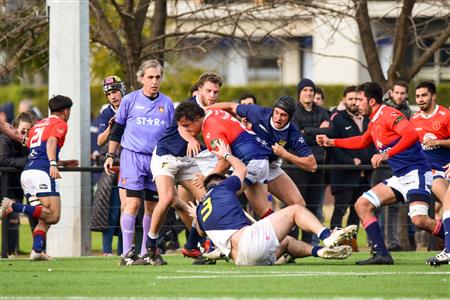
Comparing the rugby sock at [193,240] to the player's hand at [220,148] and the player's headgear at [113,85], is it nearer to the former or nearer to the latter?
the player's hand at [220,148]

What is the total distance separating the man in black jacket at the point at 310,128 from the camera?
18.2m

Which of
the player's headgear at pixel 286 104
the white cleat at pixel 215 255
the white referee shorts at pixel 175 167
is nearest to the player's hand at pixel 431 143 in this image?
the player's headgear at pixel 286 104

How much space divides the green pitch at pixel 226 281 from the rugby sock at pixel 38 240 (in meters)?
1.19

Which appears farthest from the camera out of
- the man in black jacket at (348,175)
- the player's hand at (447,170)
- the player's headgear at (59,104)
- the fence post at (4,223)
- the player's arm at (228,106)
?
the man in black jacket at (348,175)

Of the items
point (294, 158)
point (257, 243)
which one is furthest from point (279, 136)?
point (257, 243)

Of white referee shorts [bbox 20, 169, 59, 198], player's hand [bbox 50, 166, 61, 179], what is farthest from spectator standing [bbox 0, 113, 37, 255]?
player's hand [bbox 50, 166, 61, 179]

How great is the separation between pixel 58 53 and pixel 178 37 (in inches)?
124

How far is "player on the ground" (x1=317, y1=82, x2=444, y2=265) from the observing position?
14.2m

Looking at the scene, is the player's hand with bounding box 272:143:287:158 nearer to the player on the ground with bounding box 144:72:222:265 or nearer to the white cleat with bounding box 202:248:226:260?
the player on the ground with bounding box 144:72:222:265

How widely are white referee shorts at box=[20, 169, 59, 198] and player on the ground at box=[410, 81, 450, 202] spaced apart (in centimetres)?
452

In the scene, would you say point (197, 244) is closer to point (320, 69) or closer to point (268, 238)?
point (268, 238)

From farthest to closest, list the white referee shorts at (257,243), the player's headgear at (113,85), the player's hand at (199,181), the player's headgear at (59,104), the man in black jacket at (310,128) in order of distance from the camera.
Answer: the man in black jacket at (310,128) → the player's headgear at (113,85) → the player's headgear at (59,104) → the player's hand at (199,181) → the white referee shorts at (257,243)

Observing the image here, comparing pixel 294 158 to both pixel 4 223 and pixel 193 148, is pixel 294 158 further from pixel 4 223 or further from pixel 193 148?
pixel 4 223

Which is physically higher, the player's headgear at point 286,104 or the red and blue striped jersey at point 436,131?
the player's headgear at point 286,104
